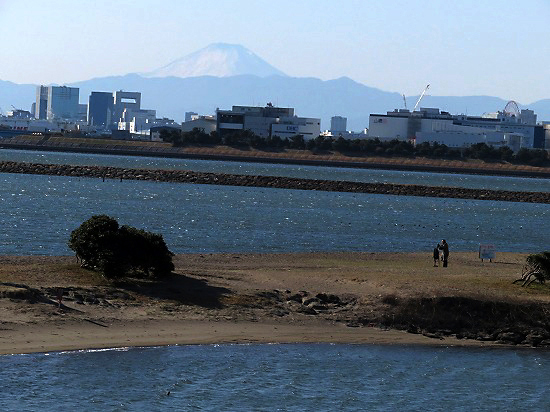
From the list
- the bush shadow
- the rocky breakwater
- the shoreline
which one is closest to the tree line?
the rocky breakwater

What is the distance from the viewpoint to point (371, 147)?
162 m

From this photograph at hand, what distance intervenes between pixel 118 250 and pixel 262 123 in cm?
15847

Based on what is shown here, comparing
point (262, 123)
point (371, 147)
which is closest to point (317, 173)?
point (371, 147)

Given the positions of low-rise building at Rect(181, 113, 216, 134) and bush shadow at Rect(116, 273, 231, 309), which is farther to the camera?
low-rise building at Rect(181, 113, 216, 134)

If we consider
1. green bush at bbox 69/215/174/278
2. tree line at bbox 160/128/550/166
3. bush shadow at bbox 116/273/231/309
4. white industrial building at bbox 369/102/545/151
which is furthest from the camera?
white industrial building at bbox 369/102/545/151

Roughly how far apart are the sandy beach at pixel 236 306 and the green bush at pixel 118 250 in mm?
364

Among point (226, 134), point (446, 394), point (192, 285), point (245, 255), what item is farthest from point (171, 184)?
point (226, 134)

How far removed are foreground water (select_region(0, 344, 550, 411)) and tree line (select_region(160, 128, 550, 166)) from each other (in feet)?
459

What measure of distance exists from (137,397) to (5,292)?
4.89 m

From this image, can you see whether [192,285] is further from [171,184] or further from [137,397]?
[171,184]

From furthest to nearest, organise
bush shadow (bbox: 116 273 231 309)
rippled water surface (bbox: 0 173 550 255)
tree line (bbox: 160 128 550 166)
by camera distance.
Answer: tree line (bbox: 160 128 550 166) < rippled water surface (bbox: 0 173 550 255) < bush shadow (bbox: 116 273 231 309)

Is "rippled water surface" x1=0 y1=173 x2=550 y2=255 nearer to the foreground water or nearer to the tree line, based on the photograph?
the foreground water

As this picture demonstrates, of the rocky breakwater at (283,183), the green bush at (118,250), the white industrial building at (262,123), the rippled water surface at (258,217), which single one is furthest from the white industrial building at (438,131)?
the green bush at (118,250)

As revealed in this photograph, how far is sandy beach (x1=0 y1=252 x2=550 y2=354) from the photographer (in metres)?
20.7
